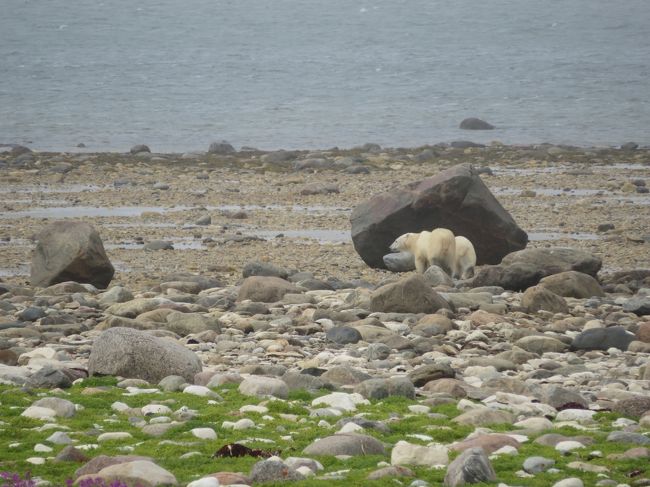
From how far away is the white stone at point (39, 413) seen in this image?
792 cm

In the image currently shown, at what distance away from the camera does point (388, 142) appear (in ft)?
131

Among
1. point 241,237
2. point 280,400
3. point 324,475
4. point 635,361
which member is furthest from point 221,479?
point 241,237

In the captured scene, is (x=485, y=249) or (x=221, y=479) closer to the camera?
(x=221, y=479)

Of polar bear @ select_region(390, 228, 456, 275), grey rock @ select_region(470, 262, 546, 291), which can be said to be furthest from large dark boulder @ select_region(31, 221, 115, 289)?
grey rock @ select_region(470, 262, 546, 291)

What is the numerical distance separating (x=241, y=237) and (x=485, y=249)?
14.7ft

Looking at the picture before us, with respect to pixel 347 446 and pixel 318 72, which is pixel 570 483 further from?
pixel 318 72

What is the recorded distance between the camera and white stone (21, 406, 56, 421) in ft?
26.0

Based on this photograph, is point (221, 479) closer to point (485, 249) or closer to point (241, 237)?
point (485, 249)

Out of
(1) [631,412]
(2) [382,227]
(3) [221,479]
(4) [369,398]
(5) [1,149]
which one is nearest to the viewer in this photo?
(3) [221,479]

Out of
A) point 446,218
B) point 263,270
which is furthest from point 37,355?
point 446,218

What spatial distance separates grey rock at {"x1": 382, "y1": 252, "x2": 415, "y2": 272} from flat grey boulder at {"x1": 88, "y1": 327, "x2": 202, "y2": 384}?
23.3 feet

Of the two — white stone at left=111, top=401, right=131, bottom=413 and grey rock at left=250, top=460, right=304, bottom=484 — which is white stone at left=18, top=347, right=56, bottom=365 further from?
grey rock at left=250, top=460, right=304, bottom=484

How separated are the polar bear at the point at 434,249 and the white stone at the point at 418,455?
875cm

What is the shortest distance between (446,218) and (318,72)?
2195 inches
